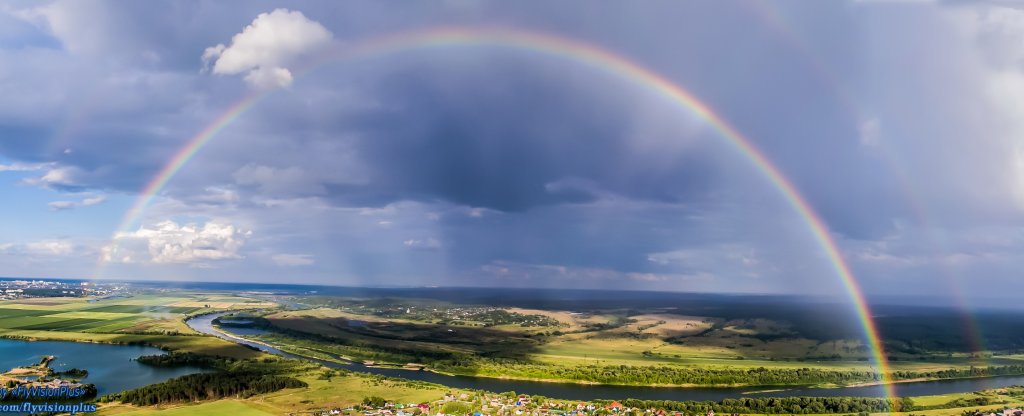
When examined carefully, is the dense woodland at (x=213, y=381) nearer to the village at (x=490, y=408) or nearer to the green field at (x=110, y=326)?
the green field at (x=110, y=326)

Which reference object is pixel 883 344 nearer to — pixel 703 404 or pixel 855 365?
pixel 855 365

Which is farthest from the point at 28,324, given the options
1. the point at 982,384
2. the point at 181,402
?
the point at 982,384

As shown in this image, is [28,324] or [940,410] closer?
[940,410]

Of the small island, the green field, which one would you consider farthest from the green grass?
the green field

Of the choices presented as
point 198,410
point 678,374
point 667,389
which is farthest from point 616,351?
point 198,410

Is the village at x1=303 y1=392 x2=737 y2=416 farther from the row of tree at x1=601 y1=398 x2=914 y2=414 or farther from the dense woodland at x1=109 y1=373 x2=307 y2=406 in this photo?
the dense woodland at x1=109 y1=373 x2=307 y2=406

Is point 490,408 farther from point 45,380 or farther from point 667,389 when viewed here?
point 45,380

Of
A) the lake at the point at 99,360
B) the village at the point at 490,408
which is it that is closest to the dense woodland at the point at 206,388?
the lake at the point at 99,360
